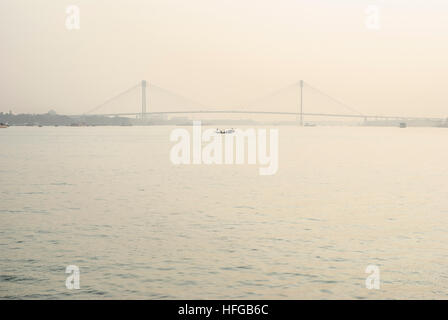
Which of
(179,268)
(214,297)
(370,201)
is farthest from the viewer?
(370,201)

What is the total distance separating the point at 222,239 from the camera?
13055 millimetres

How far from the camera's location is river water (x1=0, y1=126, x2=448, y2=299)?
31.1 feet

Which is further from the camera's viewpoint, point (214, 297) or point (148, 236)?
point (148, 236)

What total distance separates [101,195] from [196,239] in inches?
347

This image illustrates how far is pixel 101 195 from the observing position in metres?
20.9

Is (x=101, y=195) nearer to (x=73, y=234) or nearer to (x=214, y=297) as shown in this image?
(x=73, y=234)

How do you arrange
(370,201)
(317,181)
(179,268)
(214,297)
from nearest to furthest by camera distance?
1. (214,297)
2. (179,268)
3. (370,201)
4. (317,181)

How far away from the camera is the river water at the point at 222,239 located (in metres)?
9.48
